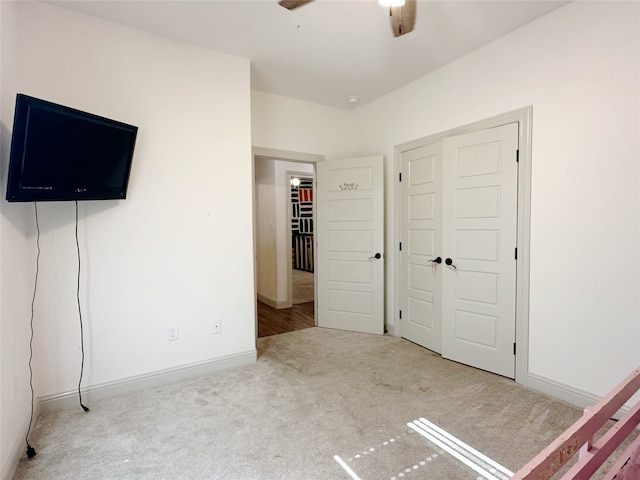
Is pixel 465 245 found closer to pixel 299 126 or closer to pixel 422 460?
pixel 422 460

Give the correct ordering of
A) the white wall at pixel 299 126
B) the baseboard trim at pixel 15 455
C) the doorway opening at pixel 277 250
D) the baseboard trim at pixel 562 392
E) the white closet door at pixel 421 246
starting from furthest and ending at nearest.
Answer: the doorway opening at pixel 277 250
the white wall at pixel 299 126
the white closet door at pixel 421 246
the baseboard trim at pixel 562 392
the baseboard trim at pixel 15 455

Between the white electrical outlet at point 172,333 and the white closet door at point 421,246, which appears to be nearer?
the white electrical outlet at point 172,333

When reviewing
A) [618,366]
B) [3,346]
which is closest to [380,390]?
[618,366]

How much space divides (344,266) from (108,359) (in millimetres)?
2530

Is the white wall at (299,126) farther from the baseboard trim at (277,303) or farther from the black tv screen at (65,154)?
the baseboard trim at (277,303)

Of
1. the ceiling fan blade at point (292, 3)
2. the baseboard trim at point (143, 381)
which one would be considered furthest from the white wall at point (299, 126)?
the baseboard trim at point (143, 381)

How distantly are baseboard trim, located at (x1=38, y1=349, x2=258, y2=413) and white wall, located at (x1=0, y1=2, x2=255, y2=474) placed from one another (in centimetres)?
4

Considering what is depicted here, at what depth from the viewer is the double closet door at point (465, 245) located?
2.70 m

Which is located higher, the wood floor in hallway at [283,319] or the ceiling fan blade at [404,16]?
the ceiling fan blade at [404,16]

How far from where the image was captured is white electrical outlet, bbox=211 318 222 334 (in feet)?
9.53

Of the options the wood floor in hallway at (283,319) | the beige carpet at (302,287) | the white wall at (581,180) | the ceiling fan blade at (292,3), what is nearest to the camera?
the ceiling fan blade at (292,3)

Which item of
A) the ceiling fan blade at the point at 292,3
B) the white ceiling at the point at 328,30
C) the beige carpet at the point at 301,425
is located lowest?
the beige carpet at the point at 301,425

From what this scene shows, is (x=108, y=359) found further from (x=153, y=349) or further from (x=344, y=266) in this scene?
(x=344, y=266)

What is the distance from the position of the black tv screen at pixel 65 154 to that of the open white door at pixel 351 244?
227 cm
